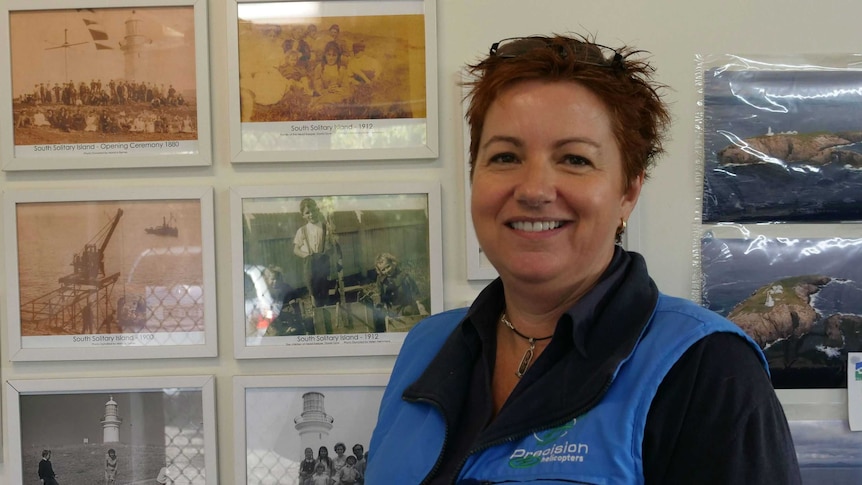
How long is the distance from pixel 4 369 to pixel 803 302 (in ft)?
4.61

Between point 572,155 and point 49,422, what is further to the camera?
point 49,422

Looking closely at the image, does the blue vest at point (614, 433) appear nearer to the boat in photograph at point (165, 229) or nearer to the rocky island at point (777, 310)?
the rocky island at point (777, 310)

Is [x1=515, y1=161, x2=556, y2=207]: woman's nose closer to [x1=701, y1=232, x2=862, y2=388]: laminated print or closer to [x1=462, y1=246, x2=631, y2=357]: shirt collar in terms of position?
[x1=462, y1=246, x2=631, y2=357]: shirt collar

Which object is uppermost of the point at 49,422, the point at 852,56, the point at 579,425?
the point at 852,56

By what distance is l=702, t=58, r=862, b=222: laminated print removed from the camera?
1198mm

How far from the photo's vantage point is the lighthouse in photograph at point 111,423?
1.23m

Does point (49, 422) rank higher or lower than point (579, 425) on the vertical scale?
lower

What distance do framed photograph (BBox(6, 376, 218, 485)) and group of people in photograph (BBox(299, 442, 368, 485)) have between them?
17cm

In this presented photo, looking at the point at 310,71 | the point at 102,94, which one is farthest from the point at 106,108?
the point at 310,71

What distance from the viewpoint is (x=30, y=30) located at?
122cm

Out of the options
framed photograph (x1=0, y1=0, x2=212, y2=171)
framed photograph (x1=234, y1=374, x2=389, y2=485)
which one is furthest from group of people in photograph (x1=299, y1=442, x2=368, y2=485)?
framed photograph (x1=0, y1=0, x2=212, y2=171)

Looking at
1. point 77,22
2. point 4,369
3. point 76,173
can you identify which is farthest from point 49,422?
point 77,22

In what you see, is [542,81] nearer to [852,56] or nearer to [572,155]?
[572,155]

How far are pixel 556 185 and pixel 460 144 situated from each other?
0.45 meters
